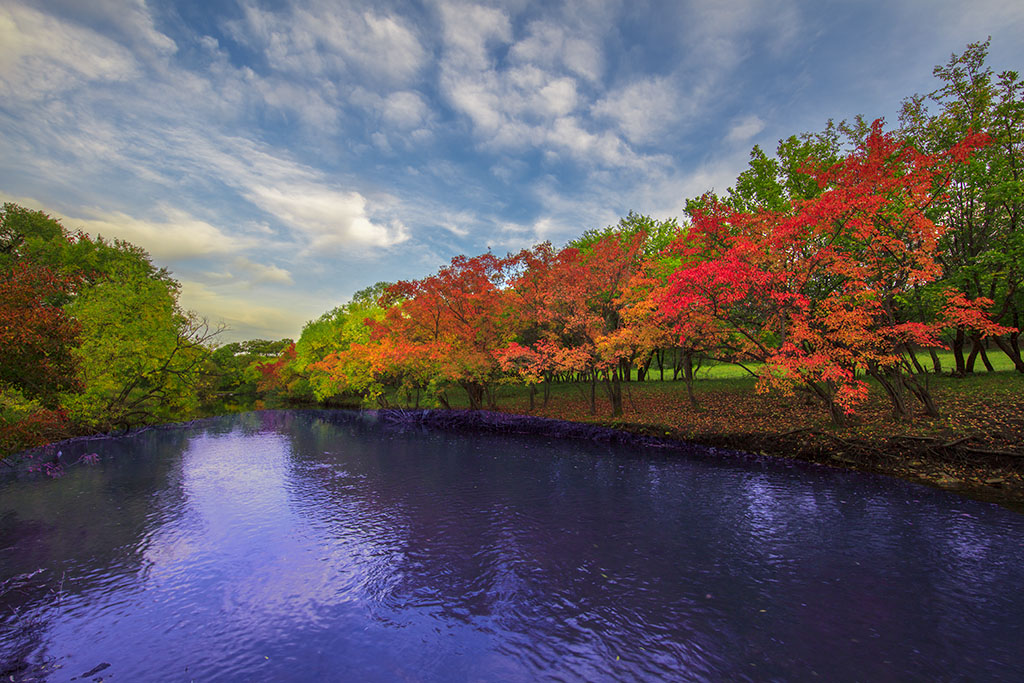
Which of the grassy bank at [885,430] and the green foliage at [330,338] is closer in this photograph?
the grassy bank at [885,430]

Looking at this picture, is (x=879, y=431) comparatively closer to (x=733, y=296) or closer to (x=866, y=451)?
(x=866, y=451)

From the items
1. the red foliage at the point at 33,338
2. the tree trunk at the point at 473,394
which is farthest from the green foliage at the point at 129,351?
the tree trunk at the point at 473,394

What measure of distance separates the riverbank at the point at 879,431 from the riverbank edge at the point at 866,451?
3 centimetres

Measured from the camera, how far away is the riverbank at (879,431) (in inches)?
597

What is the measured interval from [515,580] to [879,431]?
19209 millimetres

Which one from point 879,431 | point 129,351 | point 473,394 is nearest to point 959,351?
point 879,431

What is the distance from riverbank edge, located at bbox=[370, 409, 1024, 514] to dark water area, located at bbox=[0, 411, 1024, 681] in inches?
43.2

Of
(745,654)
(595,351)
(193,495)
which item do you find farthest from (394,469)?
(745,654)

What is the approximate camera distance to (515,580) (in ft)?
32.5

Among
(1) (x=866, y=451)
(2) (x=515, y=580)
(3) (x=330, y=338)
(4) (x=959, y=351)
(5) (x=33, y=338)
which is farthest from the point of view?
(3) (x=330, y=338)

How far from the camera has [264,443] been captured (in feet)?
96.7

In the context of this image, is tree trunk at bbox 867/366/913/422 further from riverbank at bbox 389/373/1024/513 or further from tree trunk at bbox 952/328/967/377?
tree trunk at bbox 952/328/967/377

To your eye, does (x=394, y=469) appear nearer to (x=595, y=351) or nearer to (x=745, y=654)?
(x=595, y=351)

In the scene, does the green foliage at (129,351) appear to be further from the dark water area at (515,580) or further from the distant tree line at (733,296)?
the dark water area at (515,580)
